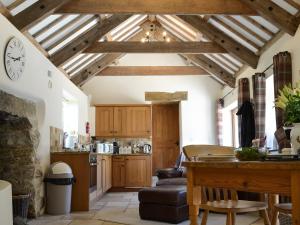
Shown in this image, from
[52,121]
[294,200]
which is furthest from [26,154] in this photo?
[294,200]

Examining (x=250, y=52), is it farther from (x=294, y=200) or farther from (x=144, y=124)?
(x=294, y=200)

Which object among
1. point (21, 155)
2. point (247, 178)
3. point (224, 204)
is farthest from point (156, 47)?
point (247, 178)

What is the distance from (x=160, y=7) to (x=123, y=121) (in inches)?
175

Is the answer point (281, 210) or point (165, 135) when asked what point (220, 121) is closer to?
point (165, 135)

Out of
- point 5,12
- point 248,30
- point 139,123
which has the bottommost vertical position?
point 139,123

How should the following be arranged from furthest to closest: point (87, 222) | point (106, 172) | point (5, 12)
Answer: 1. point (106, 172)
2. point (87, 222)
3. point (5, 12)

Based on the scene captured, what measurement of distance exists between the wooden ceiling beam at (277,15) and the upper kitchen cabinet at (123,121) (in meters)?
4.81

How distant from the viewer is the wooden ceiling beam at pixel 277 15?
17.3ft

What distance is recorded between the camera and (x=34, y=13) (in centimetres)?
527

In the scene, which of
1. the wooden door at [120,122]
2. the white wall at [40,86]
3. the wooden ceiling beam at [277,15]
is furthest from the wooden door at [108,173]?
the wooden ceiling beam at [277,15]

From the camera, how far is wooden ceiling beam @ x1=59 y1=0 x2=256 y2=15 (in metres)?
5.62

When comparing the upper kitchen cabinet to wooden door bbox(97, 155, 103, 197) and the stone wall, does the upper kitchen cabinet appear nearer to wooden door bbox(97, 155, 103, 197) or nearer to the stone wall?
wooden door bbox(97, 155, 103, 197)

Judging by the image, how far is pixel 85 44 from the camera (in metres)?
7.26

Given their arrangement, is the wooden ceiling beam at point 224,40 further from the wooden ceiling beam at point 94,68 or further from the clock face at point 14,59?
the clock face at point 14,59
